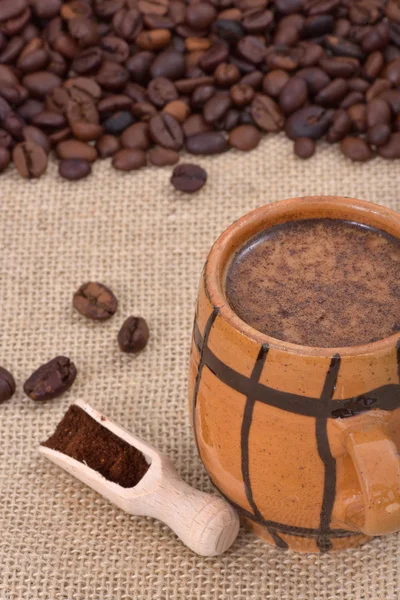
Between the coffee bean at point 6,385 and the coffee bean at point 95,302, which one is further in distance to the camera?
the coffee bean at point 95,302

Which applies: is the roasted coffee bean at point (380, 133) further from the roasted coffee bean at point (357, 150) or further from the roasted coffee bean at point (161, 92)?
the roasted coffee bean at point (161, 92)

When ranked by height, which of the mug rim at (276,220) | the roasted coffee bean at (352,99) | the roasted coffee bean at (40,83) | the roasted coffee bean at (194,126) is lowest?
the roasted coffee bean at (40,83)

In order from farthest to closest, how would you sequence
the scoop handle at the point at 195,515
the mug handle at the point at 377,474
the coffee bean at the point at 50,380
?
the coffee bean at the point at 50,380 < the scoop handle at the point at 195,515 < the mug handle at the point at 377,474

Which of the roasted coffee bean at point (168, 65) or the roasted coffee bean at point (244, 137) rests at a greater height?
the roasted coffee bean at point (168, 65)

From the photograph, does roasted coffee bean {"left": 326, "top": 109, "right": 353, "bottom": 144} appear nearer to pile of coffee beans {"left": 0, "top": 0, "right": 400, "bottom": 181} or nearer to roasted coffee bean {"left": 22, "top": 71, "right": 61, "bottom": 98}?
pile of coffee beans {"left": 0, "top": 0, "right": 400, "bottom": 181}

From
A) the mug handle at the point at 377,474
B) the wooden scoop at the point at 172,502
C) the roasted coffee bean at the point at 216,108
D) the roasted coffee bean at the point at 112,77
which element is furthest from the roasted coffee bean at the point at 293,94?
the mug handle at the point at 377,474

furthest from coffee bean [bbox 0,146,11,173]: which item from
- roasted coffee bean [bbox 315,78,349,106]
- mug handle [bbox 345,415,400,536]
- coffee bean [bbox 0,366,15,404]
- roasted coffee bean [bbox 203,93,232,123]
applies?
mug handle [bbox 345,415,400,536]

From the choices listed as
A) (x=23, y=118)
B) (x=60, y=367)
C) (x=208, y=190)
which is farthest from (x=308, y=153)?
(x=60, y=367)
